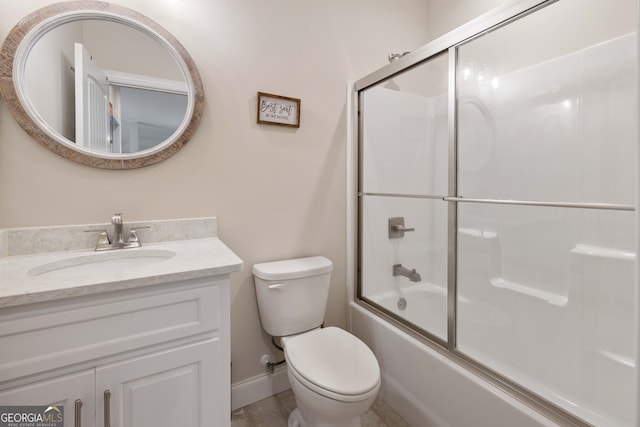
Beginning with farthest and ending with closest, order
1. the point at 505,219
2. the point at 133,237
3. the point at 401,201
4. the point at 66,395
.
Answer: the point at 401,201 < the point at 505,219 < the point at 133,237 < the point at 66,395

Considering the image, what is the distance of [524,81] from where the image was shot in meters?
1.65

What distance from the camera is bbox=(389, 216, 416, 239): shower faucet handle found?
6.33ft

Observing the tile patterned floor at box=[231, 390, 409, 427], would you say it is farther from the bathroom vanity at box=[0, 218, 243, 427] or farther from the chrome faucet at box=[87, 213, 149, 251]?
the chrome faucet at box=[87, 213, 149, 251]

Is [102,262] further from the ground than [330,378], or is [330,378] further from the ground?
[102,262]

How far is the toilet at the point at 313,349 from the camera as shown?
43.6 inches

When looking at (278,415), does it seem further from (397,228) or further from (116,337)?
(397,228)

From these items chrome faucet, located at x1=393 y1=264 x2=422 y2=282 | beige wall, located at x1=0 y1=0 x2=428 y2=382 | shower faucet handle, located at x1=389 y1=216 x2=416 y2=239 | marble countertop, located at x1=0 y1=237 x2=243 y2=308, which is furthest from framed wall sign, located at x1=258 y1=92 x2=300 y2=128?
chrome faucet, located at x1=393 y1=264 x2=422 y2=282

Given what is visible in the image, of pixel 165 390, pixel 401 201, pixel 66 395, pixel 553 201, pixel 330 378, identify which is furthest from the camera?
pixel 401 201

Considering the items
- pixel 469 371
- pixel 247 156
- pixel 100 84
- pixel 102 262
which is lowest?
pixel 469 371

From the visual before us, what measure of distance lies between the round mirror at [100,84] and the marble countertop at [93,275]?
42 cm

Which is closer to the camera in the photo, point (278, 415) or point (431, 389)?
point (431, 389)

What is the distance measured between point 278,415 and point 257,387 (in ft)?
0.60

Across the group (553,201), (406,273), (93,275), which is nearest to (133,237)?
(93,275)

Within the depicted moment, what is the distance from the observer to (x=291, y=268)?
153 cm
